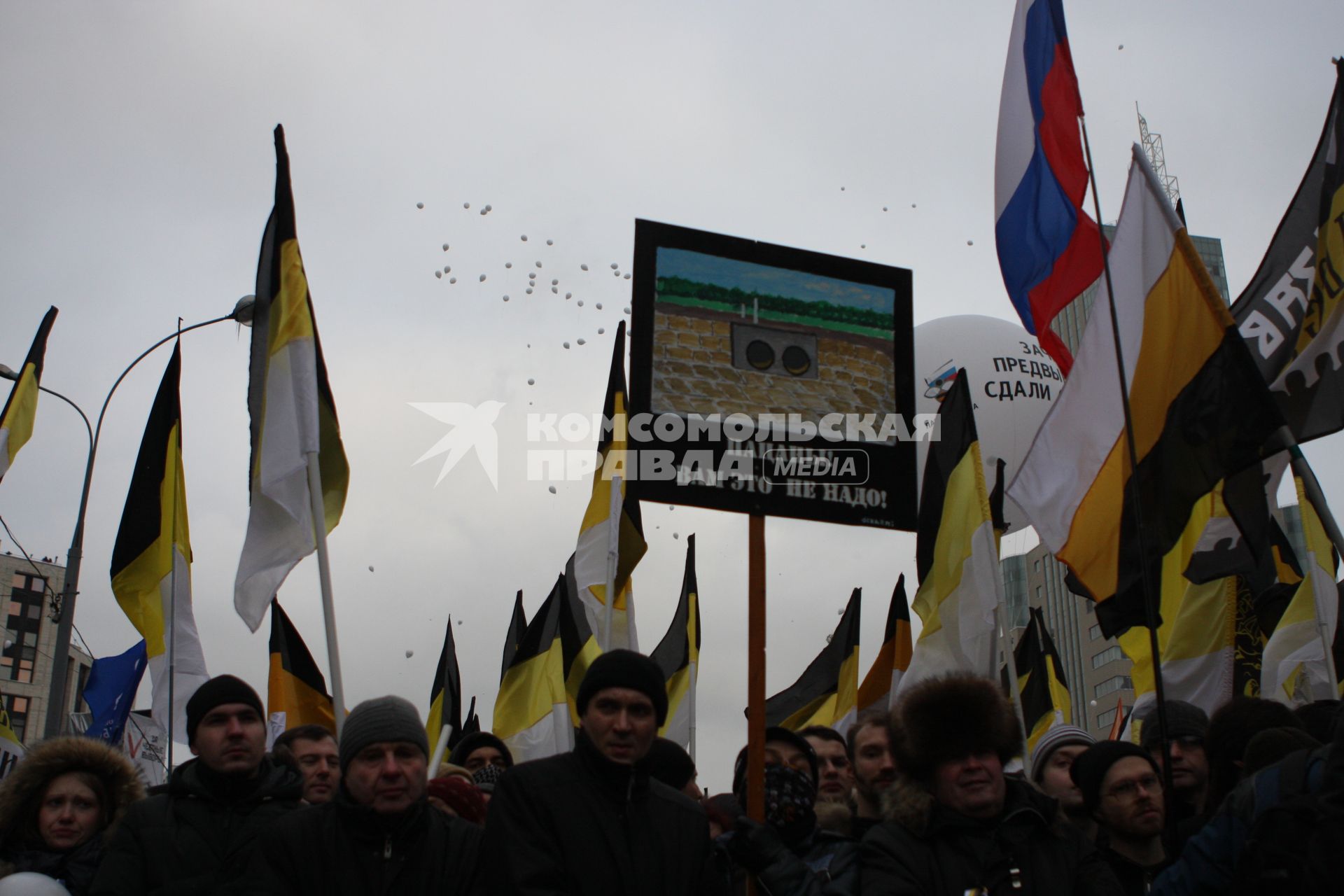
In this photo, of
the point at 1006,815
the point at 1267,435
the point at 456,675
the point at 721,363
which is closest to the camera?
the point at 1006,815

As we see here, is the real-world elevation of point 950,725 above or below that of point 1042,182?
below

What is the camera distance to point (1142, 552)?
5.93 metres

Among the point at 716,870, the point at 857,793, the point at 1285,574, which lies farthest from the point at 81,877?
the point at 1285,574

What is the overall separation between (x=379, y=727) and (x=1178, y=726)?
3367mm

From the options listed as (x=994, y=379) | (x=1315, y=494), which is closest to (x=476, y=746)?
(x=1315, y=494)

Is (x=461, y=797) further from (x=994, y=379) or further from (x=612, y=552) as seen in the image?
(x=994, y=379)

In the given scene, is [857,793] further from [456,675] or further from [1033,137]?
[456,675]

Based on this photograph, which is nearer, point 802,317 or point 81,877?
point 81,877

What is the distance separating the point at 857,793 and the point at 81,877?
302 centimetres

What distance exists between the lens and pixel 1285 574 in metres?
9.80

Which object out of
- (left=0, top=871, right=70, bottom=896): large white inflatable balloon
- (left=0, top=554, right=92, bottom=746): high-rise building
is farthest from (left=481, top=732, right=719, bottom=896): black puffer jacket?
(left=0, top=554, right=92, bottom=746): high-rise building

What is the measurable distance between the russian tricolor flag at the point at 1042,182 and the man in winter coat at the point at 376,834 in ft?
18.3

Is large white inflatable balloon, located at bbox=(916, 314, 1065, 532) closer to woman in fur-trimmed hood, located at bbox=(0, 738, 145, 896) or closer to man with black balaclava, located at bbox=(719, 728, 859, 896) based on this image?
man with black balaclava, located at bbox=(719, 728, 859, 896)

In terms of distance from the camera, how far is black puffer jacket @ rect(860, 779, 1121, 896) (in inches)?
149
